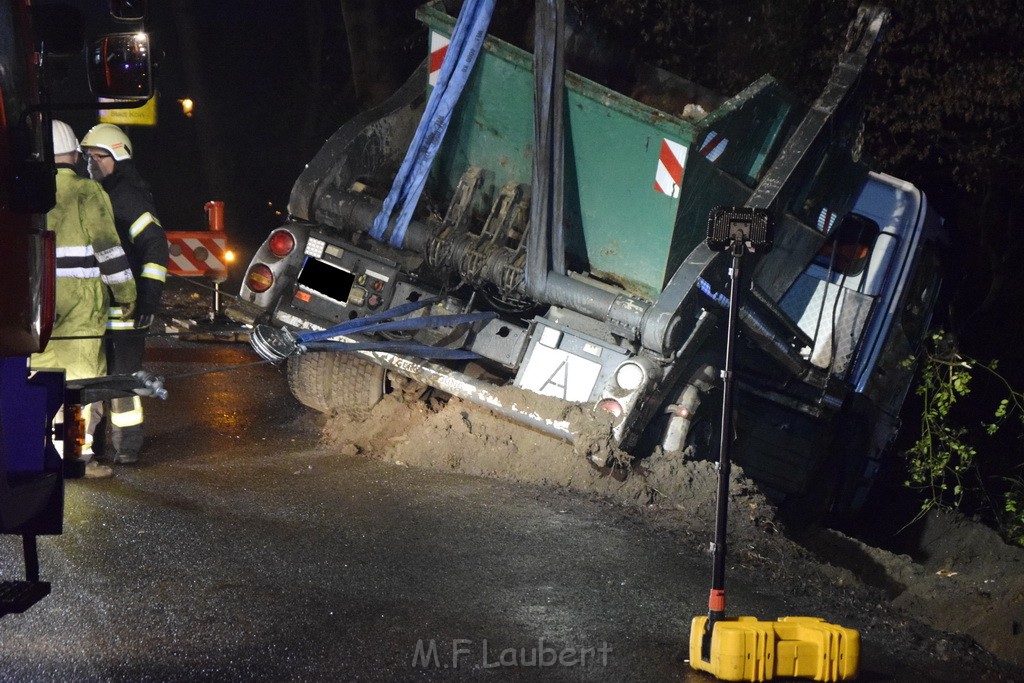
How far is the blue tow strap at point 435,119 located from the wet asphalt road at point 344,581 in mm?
1363

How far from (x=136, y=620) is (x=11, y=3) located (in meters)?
2.17

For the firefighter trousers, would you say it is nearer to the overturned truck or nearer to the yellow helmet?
the overturned truck

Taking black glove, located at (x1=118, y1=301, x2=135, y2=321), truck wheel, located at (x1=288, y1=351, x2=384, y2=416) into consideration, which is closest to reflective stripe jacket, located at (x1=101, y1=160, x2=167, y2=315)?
black glove, located at (x1=118, y1=301, x2=135, y2=321)

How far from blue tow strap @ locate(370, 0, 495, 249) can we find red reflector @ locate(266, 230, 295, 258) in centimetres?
53

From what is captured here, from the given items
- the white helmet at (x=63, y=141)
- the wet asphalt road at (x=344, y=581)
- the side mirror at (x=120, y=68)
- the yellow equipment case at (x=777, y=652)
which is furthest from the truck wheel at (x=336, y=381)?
A: the side mirror at (x=120, y=68)

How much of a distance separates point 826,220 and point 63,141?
13.8 feet

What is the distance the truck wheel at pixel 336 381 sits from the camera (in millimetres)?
7016

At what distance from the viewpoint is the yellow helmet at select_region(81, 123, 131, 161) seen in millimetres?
6520

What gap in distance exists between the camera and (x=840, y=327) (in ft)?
23.6

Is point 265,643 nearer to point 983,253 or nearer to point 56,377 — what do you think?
point 56,377

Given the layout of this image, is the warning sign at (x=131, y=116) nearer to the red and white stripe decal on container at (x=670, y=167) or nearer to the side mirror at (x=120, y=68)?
the red and white stripe decal on container at (x=670, y=167)

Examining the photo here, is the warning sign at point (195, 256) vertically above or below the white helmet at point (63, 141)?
below

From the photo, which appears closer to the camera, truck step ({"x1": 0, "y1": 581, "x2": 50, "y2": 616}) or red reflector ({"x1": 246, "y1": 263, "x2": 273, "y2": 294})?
truck step ({"x1": 0, "y1": 581, "x2": 50, "y2": 616})

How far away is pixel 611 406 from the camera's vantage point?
19.7ft
